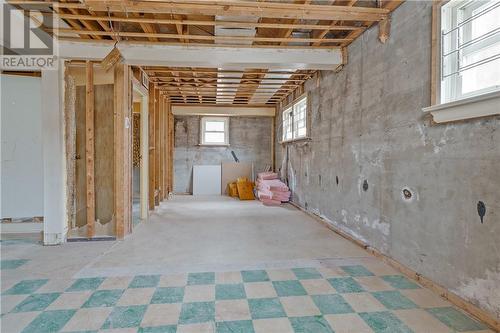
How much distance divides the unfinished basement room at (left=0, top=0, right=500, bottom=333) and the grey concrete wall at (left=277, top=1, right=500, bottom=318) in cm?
1

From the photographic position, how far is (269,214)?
17.3ft

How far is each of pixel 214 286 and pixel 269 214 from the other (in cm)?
304

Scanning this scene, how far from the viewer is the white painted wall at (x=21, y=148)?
3.62 m

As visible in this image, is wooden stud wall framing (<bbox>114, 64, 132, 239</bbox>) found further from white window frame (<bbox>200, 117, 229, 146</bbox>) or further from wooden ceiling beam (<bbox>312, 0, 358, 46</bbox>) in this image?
white window frame (<bbox>200, 117, 229, 146</bbox>)

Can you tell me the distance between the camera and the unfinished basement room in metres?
1.88

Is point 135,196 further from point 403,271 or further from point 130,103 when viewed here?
point 403,271

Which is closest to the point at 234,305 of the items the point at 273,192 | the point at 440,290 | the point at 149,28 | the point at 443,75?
the point at 440,290

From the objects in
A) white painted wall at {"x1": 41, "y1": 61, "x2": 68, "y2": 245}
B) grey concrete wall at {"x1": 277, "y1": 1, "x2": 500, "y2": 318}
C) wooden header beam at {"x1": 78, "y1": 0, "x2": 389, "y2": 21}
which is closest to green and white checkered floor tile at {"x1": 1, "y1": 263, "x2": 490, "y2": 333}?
grey concrete wall at {"x1": 277, "y1": 1, "x2": 500, "y2": 318}

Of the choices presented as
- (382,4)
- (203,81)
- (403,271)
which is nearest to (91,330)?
(403,271)

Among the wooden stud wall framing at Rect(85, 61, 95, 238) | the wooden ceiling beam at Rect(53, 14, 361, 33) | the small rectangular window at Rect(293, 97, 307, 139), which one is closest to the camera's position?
the wooden ceiling beam at Rect(53, 14, 361, 33)

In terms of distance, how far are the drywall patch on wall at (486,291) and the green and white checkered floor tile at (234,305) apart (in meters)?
0.13

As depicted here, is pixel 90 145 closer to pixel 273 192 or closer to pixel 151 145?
pixel 151 145

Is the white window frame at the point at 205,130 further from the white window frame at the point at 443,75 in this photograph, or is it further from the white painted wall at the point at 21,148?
the white window frame at the point at 443,75

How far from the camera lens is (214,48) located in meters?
3.53
